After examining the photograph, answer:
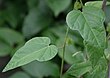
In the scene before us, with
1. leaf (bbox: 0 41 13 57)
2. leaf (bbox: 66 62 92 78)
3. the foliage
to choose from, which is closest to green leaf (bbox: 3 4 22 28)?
the foliage

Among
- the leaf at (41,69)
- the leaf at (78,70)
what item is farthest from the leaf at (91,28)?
the leaf at (41,69)

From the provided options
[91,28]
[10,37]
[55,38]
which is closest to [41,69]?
[55,38]

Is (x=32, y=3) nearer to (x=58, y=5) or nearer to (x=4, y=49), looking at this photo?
(x=58, y=5)

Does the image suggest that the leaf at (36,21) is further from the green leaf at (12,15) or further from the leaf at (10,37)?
the green leaf at (12,15)

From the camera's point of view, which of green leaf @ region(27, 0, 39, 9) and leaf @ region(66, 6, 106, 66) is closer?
leaf @ region(66, 6, 106, 66)

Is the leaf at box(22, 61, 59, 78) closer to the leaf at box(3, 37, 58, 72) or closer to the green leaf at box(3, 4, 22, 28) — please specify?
the green leaf at box(3, 4, 22, 28)
